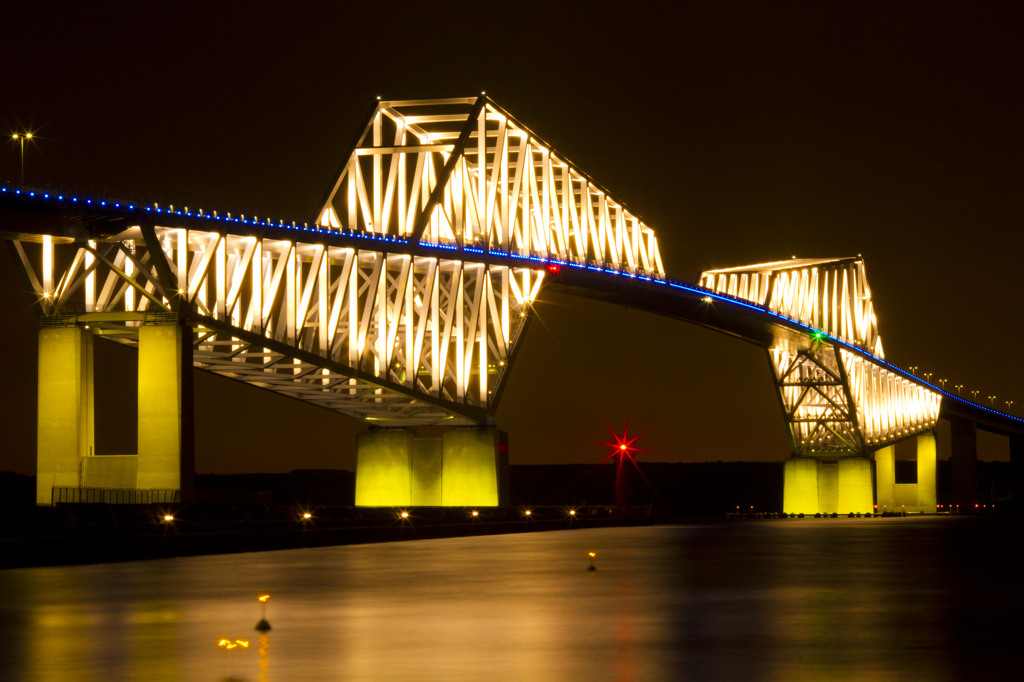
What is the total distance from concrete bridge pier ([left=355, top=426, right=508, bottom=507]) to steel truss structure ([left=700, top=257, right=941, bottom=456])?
43509 millimetres

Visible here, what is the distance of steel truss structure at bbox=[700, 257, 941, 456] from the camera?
384 ft

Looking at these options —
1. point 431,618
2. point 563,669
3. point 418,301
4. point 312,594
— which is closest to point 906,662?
point 563,669

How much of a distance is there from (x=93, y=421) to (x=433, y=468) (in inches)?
994

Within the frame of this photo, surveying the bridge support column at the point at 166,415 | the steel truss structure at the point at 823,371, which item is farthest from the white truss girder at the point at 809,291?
the bridge support column at the point at 166,415

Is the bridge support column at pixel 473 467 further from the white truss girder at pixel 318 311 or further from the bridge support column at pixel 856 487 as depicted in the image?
the bridge support column at pixel 856 487

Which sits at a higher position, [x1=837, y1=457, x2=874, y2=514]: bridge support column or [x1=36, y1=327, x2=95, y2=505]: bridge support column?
[x1=36, y1=327, x2=95, y2=505]: bridge support column

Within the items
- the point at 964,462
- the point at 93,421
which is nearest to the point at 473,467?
the point at 93,421

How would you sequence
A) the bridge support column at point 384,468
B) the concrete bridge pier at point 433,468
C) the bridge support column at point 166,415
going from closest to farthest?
1. the bridge support column at point 166,415
2. the concrete bridge pier at point 433,468
3. the bridge support column at point 384,468

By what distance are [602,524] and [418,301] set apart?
43.3 ft

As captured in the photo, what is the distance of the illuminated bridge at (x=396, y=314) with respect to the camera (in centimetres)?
4991

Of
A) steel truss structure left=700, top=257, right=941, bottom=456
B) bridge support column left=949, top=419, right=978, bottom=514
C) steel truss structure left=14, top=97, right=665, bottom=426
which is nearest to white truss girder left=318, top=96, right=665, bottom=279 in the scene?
steel truss structure left=14, top=97, right=665, bottom=426

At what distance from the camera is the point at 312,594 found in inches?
885

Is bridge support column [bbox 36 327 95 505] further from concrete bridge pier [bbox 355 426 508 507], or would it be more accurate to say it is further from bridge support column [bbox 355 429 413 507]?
bridge support column [bbox 355 429 413 507]

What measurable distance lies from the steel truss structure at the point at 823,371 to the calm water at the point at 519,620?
3360 inches
